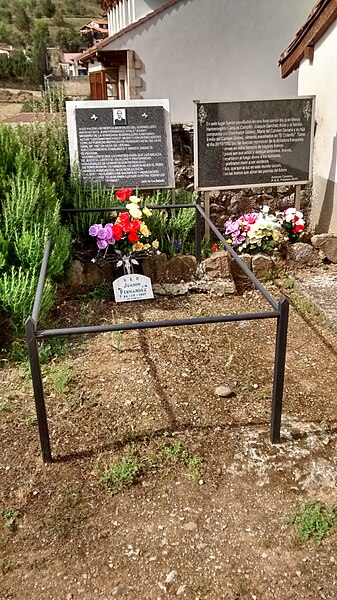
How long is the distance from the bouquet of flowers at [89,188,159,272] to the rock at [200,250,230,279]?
55cm

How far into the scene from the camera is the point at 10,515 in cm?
255

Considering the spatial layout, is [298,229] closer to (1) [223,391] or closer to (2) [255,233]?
(2) [255,233]

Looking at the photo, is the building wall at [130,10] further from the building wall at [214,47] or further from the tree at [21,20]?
the tree at [21,20]

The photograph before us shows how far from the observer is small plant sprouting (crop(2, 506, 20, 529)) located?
8.16ft

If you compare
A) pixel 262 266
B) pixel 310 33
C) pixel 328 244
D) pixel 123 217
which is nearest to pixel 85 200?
pixel 123 217

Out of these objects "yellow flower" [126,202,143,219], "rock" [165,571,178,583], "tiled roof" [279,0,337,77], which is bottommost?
"rock" [165,571,178,583]

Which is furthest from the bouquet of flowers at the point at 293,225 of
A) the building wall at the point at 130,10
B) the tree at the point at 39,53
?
the tree at the point at 39,53

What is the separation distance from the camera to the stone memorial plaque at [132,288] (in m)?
4.90

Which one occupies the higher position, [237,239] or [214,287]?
[237,239]

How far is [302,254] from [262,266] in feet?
1.96

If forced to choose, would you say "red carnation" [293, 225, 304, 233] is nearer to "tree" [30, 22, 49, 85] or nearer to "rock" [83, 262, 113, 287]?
"rock" [83, 262, 113, 287]

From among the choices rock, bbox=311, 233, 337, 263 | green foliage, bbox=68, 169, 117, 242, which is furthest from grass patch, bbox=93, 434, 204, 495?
rock, bbox=311, 233, 337, 263

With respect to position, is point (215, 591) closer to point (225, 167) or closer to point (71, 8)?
point (225, 167)

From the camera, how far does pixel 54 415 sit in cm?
328
